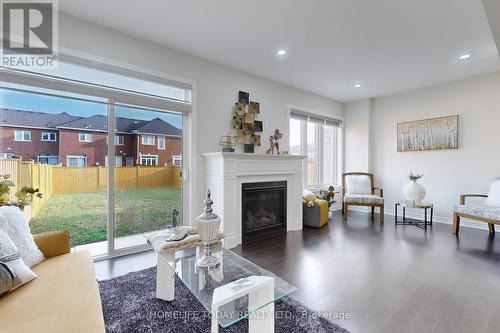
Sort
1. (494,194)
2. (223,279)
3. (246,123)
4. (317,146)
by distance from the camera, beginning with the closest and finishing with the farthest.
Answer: (223,279)
(494,194)
(246,123)
(317,146)

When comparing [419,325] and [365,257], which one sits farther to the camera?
[365,257]

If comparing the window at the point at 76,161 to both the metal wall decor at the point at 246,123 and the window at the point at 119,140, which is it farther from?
the metal wall decor at the point at 246,123

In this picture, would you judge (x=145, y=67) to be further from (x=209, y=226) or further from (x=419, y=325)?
(x=419, y=325)

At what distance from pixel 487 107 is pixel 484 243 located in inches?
91.4

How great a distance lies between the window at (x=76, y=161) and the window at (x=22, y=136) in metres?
0.38

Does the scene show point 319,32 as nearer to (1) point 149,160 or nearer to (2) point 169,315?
(1) point 149,160

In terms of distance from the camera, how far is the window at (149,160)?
3127mm

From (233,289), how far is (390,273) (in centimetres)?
199

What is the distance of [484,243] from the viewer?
3.39m

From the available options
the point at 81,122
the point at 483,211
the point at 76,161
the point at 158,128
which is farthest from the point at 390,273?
the point at 81,122

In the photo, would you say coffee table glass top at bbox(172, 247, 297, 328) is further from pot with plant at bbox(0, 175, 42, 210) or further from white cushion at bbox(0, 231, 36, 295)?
pot with plant at bbox(0, 175, 42, 210)

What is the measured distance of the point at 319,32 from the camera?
2.75 meters

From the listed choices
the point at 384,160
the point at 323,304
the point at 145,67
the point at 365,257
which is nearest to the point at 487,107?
the point at 384,160

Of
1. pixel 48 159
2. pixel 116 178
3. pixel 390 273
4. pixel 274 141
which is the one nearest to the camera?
pixel 390 273
